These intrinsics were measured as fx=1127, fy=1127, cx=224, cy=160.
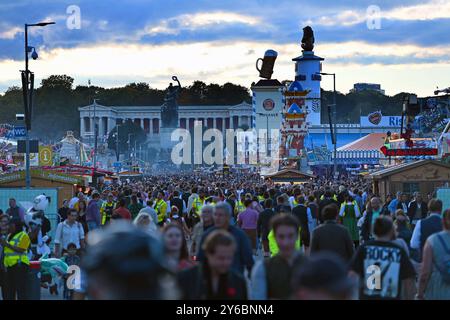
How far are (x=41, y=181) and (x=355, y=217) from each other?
1338cm

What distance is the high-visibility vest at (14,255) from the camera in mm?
13180

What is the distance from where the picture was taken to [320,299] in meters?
4.44

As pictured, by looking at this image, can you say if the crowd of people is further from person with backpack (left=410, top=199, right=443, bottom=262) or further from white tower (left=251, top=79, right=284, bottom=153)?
white tower (left=251, top=79, right=284, bottom=153)

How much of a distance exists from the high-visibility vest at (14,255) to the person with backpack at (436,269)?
5543mm

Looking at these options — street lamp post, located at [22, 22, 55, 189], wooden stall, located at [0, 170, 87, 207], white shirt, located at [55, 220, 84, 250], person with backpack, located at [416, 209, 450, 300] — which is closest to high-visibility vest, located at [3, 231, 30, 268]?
white shirt, located at [55, 220, 84, 250]

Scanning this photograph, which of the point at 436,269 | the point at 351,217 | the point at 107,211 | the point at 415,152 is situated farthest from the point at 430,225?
the point at 415,152

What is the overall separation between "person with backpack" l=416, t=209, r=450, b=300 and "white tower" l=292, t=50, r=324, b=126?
429 ft

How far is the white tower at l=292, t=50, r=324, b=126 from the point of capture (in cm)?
14112

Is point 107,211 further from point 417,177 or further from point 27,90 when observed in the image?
point 417,177

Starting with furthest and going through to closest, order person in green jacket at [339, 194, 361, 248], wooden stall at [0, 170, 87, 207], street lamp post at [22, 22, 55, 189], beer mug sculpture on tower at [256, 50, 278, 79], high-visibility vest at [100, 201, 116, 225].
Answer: beer mug sculpture on tower at [256, 50, 278, 79]
wooden stall at [0, 170, 87, 207]
street lamp post at [22, 22, 55, 189]
high-visibility vest at [100, 201, 116, 225]
person in green jacket at [339, 194, 361, 248]

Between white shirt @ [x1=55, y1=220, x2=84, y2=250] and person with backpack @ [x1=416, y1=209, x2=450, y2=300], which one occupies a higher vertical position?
person with backpack @ [x1=416, y1=209, x2=450, y2=300]

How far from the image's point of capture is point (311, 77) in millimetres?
141125

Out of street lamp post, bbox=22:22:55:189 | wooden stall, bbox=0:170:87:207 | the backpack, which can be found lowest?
wooden stall, bbox=0:170:87:207

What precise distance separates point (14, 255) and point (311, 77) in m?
129
